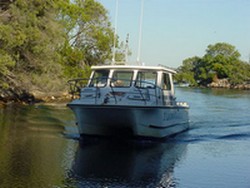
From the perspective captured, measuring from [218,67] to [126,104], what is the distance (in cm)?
12884

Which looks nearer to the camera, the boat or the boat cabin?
the boat

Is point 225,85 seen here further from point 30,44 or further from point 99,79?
point 99,79

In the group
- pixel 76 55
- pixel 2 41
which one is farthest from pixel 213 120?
pixel 76 55

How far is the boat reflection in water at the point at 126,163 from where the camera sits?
41.2 feet

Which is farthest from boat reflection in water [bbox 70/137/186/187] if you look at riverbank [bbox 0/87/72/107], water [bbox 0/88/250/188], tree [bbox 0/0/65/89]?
riverbank [bbox 0/87/72/107]

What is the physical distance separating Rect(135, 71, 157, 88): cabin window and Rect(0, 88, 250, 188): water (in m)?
2.43

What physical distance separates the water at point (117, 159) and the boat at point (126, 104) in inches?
23.2

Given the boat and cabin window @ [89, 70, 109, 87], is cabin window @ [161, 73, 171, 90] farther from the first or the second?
cabin window @ [89, 70, 109, 87]

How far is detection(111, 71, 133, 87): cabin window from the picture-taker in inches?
779

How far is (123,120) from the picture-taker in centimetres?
1906

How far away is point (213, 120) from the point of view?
100 feet

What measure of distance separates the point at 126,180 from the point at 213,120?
61.2 feet

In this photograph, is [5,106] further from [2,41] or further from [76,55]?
[76,55]

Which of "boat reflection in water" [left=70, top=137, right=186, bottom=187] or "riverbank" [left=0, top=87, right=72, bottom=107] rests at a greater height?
"riverbank" [left=0, top=87, right=72, bottom=107]
